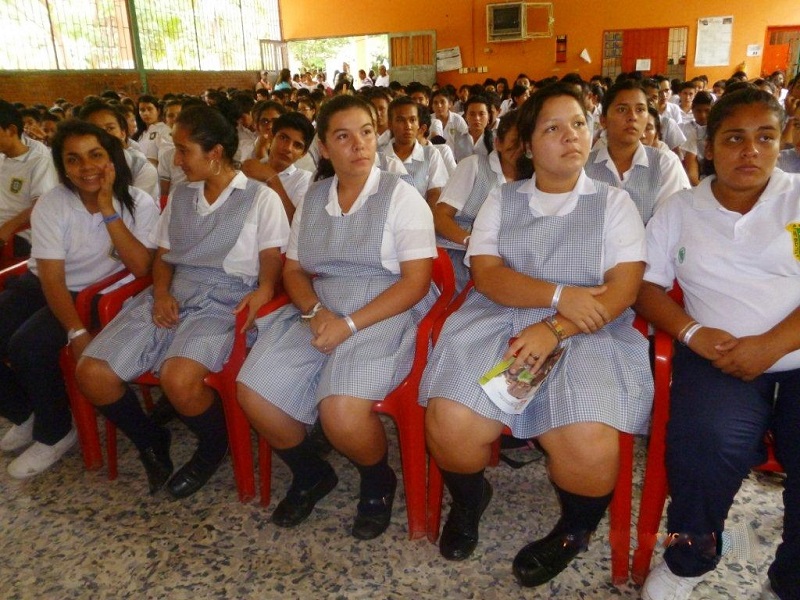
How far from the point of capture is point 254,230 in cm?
202

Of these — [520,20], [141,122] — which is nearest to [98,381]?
[141,122]

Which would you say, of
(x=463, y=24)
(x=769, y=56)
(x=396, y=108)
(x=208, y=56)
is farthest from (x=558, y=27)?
(x=396, y=108)

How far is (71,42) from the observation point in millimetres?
8891

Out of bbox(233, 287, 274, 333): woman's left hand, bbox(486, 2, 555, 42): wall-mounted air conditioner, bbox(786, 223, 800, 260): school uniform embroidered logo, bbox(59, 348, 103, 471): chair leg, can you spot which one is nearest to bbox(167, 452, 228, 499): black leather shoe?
bbox(59, 348, 103, 471): chair leg

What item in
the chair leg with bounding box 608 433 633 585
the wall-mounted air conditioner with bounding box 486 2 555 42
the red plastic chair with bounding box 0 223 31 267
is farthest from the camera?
the wall-mounted air conditioner with bounding box 486 2 555 42

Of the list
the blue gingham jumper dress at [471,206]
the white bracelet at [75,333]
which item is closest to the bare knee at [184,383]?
the white bracelet at [75,333]

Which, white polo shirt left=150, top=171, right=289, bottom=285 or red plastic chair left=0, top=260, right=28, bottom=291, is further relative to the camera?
red plastic chair left=0, top=260, right=28, bottom=291

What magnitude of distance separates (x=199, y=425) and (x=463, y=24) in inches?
505

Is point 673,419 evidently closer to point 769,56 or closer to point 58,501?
point 58,501

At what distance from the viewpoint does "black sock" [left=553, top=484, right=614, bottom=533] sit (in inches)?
56.7

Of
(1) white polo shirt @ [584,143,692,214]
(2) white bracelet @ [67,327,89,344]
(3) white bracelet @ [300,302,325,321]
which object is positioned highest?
(1) white polo shirt @ [584,143,692,214]

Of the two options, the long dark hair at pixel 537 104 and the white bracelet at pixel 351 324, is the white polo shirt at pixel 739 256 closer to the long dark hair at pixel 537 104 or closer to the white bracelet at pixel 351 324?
the long dark hair at pixel 537 104

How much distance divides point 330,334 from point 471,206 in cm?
101

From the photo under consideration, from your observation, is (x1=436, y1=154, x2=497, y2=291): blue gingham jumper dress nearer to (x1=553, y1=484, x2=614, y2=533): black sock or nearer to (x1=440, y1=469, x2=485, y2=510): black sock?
(x1=440, y1=469, x2=485, y2=510): black sock
